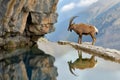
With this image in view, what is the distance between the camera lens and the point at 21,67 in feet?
98.7

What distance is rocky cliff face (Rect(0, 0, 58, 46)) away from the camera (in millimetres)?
41625

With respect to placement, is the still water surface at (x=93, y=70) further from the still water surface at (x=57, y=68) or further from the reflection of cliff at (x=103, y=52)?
the reflection of cliff at (x=103, y=52)

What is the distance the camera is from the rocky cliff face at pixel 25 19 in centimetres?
4162

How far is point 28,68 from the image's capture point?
30.1m

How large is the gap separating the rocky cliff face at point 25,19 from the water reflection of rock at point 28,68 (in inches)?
228

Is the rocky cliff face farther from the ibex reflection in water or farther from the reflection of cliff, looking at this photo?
the ibex reflection in water

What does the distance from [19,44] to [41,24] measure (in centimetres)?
507

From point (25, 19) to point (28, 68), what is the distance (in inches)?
737

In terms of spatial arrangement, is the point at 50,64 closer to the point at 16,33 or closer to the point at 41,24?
the point at 16,33

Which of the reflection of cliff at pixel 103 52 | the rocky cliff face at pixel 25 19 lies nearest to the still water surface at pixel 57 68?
the reflection of cliff at pixel 103 52

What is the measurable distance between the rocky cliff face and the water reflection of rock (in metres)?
5.79

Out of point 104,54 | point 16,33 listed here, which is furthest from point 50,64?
point 16,33

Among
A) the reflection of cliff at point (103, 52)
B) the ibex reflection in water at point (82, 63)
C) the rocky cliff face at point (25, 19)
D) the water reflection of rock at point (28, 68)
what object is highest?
the rocky cliff face at point (25, 19)

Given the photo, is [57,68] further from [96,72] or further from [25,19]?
[25,19]
